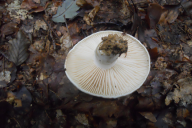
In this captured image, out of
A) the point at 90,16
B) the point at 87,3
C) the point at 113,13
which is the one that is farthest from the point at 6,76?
the point at 113,13

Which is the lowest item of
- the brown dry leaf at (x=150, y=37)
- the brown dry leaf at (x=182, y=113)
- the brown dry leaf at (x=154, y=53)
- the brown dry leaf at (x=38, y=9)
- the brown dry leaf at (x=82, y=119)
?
the brown dry leaf at (x=182, y=113)

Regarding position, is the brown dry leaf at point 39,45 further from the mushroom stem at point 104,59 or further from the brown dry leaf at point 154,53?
the brown dry leaf at point 154,53

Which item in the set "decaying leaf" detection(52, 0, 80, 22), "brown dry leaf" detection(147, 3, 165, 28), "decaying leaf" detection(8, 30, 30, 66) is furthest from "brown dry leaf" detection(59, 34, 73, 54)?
"brown dry leaf" detection(147, 3, 165, 28)

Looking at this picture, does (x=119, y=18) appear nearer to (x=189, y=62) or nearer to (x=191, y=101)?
(x=189, y=62)

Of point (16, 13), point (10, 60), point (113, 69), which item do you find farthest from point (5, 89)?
point (113, 69)

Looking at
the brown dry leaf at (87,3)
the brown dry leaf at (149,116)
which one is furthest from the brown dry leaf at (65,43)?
the brown dry leaf at (149,116)

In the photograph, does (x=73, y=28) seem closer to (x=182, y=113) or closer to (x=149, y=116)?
(x=149, y=116)
